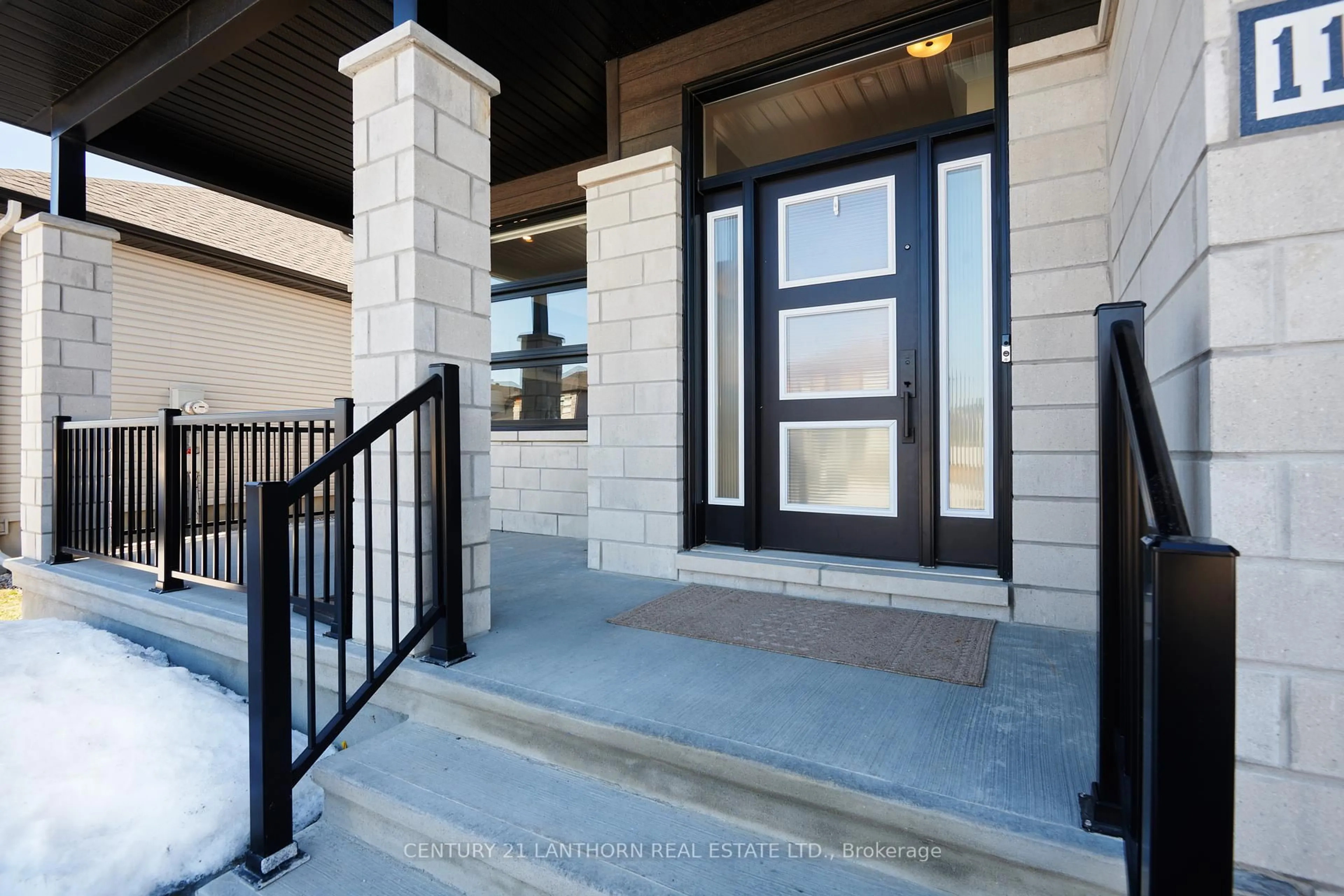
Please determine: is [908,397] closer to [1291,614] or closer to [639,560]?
[639,560]

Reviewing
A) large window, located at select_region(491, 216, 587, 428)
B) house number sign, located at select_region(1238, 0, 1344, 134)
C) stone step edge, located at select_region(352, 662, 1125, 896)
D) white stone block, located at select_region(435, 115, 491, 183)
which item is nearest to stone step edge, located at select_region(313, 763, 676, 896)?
stone step edge, located at select_region(352, 662, 1125, 896)

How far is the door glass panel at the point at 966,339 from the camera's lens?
2.52 m

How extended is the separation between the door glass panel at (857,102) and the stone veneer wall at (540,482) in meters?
2.03

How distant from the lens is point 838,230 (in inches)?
113

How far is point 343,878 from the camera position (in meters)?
1.35

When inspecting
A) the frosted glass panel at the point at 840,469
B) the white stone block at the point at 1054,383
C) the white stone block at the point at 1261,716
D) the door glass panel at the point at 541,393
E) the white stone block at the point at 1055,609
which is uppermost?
the door glass panel at the point at 541,393

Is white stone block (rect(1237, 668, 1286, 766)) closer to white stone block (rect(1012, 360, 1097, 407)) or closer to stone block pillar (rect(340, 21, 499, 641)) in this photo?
white stone block (rect(1012, 360, 1097, 407))

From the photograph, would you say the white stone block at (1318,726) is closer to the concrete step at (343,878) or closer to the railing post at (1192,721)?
the railing post at (1192,721)

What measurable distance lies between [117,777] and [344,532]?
0.97m

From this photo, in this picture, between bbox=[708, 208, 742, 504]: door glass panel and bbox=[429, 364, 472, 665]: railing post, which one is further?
bbox=[708, 208, 742, 504]: door glass panel

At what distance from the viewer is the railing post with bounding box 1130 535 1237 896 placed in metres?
0.63

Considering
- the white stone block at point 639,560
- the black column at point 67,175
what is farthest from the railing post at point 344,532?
the black column at point 67,175

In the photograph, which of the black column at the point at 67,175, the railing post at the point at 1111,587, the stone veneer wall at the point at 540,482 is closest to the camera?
the railing post at the point at 1111,587

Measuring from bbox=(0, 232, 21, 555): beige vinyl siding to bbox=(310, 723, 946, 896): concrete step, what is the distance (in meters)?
6.43
